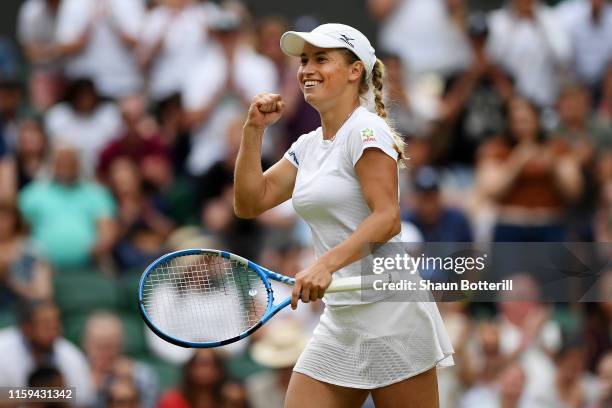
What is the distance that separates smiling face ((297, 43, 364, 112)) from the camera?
4984mm

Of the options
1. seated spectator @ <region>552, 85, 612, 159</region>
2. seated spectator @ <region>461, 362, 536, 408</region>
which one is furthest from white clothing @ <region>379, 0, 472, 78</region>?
seated spectator @ <region>461, 362, 536, 408</region>

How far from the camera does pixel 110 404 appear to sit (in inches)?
304

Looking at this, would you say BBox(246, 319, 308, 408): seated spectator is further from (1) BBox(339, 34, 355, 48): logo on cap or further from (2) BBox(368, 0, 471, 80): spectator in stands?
(1) BBox(339, 34, 355, 48): logo on cap

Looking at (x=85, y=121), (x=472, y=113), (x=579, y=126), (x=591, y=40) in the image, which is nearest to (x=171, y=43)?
(x=85, y=121)

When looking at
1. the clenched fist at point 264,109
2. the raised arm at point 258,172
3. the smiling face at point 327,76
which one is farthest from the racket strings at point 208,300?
the smiling face at point 327,76

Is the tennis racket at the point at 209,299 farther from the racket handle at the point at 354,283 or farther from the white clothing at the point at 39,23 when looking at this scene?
the white clothing at the point at 39,23

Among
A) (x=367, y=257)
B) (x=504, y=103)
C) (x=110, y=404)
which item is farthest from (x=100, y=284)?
(x=367, y=257)

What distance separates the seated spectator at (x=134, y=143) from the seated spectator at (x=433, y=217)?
201 cm

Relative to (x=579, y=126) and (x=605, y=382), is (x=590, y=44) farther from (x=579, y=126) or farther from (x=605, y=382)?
(x=605, y=382)

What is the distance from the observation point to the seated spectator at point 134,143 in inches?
382

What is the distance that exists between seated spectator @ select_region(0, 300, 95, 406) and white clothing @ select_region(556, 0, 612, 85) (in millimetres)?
4649

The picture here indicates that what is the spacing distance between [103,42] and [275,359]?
3465mm

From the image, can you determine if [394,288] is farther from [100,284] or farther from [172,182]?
[172,182]

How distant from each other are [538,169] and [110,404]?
344 centimetres
